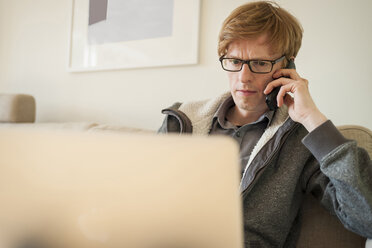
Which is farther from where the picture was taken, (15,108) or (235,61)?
(15,108)

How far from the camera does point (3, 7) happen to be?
2.56 meters

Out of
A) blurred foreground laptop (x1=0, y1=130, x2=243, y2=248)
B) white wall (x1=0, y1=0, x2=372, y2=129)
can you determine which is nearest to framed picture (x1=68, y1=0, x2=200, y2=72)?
white wall (x1=0, y1=0, x2=372, y2=129)

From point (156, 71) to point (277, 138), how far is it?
1.01 metres

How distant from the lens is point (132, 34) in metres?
1.84

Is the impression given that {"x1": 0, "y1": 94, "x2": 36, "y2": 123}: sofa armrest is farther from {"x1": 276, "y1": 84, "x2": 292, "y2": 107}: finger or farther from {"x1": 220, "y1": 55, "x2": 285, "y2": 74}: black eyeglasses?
{"x1": 276, "y1": 84, "x2": 292, "y2": 107}: finger

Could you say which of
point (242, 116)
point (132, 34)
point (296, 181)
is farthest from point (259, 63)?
point (132, 34)

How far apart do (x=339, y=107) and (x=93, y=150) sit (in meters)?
1.22

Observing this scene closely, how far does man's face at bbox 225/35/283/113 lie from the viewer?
1.02 meters

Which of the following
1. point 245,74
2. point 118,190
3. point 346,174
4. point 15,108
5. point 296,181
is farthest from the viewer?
point 15,108

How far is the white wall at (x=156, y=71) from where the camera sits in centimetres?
128

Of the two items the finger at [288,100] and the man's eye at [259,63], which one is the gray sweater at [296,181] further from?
the man's eye at [259,63]

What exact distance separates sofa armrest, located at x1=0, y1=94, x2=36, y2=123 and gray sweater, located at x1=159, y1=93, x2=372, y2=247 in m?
1.63

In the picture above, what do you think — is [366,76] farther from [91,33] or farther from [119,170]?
[91,33]

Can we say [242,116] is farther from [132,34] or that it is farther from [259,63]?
[132,34]
